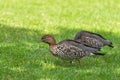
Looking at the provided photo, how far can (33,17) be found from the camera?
1952cm

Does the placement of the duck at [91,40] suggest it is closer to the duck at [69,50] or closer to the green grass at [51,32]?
the green grass at [51,32]

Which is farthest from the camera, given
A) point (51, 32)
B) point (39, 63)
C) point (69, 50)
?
point (51, 32)

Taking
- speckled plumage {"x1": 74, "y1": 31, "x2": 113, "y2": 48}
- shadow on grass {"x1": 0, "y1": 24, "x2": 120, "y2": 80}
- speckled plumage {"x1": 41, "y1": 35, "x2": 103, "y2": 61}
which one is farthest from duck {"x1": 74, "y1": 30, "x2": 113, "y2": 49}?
speckled plumage {"x1": 41, "y1": 35, "x2": 103, "y2": 61}

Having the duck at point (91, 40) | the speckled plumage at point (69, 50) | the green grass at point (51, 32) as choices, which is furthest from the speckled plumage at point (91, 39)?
the speckled plumage at point (69, 50)

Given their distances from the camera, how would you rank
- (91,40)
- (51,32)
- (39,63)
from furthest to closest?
(51,32) < (91,40) < (39,63)

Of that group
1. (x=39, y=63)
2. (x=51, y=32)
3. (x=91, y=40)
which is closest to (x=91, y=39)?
(x=91, y=40)

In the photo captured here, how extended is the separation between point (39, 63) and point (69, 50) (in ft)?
2.55

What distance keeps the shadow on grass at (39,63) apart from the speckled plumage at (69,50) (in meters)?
0.26

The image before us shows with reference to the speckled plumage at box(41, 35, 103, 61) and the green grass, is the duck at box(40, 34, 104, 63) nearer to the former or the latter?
the speckled plumage at box(41, 35, 103, 61)

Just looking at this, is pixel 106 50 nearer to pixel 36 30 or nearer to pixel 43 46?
pixel 43 46

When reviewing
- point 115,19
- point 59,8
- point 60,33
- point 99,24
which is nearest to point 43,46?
point 60,33

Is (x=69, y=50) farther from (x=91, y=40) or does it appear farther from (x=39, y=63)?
(x=91, y=40)

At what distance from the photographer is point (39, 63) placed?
11.4 meters

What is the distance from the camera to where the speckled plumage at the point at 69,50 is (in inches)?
441
